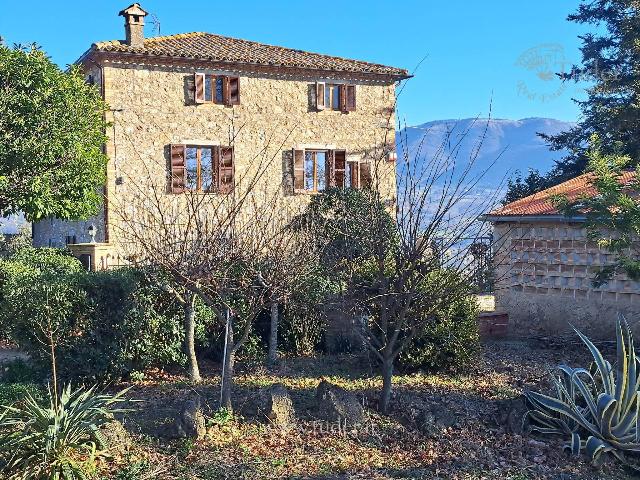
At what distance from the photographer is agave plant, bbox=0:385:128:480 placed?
18.4ft

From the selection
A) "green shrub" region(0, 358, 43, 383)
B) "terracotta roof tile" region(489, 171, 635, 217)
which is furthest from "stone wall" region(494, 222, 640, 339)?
Result: "green shrub" region(0, 358, 43, 383)

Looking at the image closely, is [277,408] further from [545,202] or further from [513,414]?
[545,202]

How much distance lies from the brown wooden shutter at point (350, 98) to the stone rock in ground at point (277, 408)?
56.3ft

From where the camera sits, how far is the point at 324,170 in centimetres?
2288

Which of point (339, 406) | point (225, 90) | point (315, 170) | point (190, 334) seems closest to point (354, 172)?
point (315, 170)

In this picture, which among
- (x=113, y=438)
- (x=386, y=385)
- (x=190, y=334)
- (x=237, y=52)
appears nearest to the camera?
(x=113, y=438)

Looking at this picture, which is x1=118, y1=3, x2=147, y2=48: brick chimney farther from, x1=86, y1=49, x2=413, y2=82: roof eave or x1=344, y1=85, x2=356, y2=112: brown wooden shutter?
x1=344, y1=85, x2=356, y2=112: brown wooden shutter

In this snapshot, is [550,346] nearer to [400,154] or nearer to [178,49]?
[400,154]

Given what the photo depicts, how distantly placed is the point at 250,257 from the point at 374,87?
17.0 m

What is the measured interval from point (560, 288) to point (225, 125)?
41.5 ft

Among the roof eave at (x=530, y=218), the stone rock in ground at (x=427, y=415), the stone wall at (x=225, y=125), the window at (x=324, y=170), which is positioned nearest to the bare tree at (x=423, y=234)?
the stone rock in ground at (x=427, y=415)

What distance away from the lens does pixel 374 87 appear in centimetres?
2380

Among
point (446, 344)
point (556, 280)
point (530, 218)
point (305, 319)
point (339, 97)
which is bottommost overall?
point (446, 344)

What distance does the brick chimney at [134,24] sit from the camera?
20422 mm
